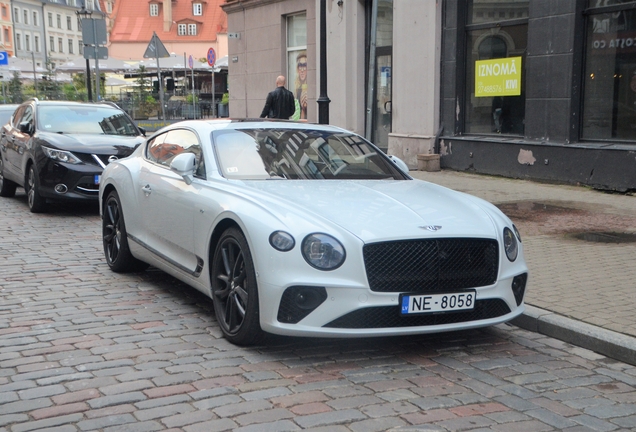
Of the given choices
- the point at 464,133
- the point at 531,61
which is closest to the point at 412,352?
the point at 531,61

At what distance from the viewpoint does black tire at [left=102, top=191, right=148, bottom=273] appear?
7.53 m

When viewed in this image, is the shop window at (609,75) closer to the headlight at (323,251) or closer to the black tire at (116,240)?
the black tire at (116,240)

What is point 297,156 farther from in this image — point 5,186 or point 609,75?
point 5,186

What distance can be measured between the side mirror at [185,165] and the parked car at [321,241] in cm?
1

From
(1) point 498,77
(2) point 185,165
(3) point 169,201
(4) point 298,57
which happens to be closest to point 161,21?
(4) point 298,57

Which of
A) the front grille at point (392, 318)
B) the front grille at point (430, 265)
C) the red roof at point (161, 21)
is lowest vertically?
the front grille at point (392, 318)

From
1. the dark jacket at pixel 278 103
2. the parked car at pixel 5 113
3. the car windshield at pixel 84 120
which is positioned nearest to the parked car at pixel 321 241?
the car windshield at pixel 84 120

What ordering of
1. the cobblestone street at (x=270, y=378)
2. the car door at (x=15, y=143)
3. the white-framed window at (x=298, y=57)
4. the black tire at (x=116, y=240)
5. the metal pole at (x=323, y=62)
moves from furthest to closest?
the white-framed window at (x=298, y=57)
the metal pole at (x=323, y=62)
the car door at (x=15, y=143)
the black tire at (x=116, y=240)
the cobblestone street at (x=270, y=378)

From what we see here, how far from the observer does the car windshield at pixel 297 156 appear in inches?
243

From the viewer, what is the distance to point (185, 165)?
6230 mm

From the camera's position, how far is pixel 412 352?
531 centimetres

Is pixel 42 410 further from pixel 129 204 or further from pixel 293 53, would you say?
pixel 293 53

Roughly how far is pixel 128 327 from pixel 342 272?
1.85 m

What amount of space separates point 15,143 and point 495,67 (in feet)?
28.3
